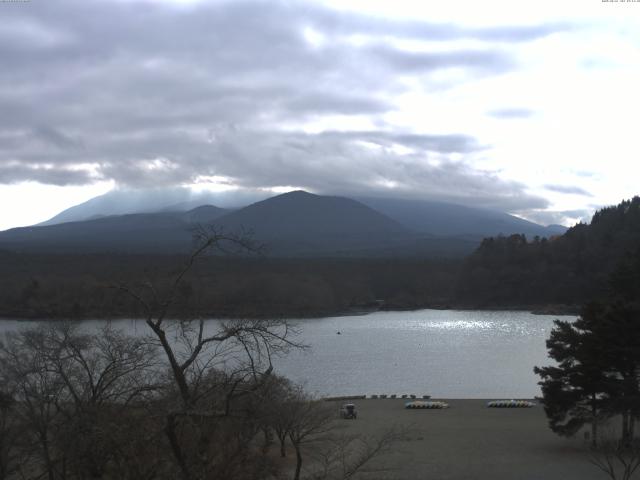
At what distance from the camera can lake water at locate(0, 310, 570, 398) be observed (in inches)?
1125

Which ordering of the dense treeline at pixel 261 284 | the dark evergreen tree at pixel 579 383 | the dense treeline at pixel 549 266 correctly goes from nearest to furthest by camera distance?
1. the dark evergreen tree at pixel 579 383
2. the dense treeline at pixel 261 284
3. the dense treeline at pixel 549 266

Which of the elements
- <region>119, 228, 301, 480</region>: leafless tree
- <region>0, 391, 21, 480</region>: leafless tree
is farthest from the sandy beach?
<region>119, 228, 301, 480</region>: leafless tree

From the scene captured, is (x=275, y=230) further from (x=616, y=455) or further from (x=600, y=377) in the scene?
(x=616, y=455)

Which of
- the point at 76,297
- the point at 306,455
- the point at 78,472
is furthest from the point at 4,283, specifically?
the point at 78,472

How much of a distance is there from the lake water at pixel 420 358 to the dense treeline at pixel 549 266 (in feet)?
50.9

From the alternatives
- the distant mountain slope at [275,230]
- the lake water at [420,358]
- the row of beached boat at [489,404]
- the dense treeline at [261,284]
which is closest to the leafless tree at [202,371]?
the lake water at [420,358]

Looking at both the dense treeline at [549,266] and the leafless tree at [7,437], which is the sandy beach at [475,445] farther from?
the dense treeline at [549,266]

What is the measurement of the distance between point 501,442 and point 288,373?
12185mm

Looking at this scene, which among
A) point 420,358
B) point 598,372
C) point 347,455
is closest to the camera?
point 347,455

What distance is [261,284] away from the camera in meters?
61.7

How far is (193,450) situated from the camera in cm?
558

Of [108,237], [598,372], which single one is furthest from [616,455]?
[108,237]

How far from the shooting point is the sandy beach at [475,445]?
14.3m

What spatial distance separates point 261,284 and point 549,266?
3034cm
